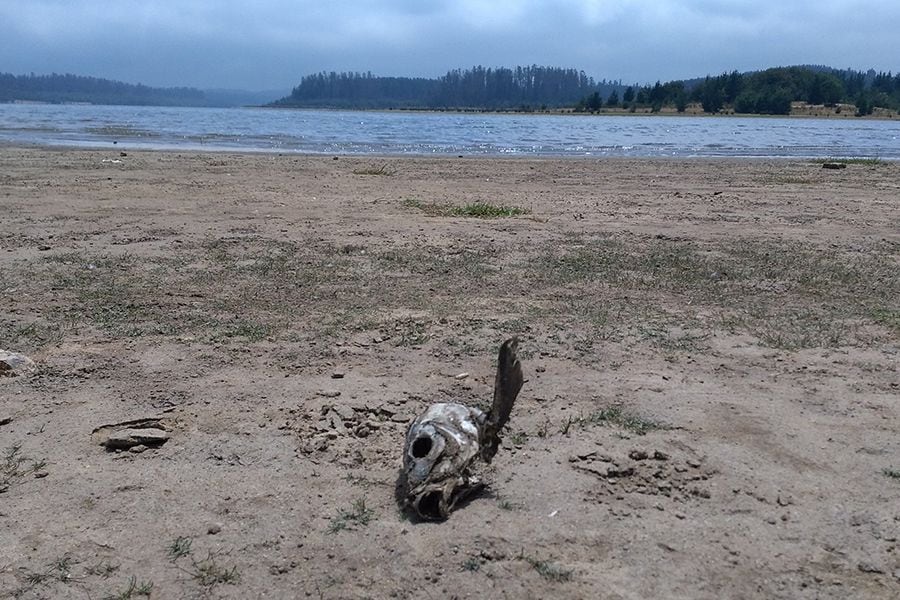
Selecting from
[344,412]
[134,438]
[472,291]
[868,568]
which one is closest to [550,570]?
[868,568]

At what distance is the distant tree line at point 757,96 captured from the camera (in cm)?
10991

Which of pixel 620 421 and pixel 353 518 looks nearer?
pixel 353 518

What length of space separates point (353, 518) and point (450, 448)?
0.51 meters

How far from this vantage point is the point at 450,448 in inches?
133

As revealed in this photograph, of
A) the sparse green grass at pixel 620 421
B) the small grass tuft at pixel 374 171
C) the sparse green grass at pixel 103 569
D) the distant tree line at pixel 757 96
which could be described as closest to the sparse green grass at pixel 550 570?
the sparse green grass at pixel 620 421

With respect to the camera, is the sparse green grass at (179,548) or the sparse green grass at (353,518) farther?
the sparse green grass at (353,518)

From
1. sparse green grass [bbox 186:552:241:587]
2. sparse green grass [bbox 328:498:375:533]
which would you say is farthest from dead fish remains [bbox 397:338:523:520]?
sparse green grass [bbox 186:552:241:587]

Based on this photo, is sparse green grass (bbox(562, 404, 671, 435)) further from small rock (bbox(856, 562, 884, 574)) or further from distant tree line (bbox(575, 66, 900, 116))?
distant tree line (bbox(575, 66, 900, 116))

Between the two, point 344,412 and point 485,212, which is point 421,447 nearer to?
point 344,412

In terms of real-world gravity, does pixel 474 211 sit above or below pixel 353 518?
above

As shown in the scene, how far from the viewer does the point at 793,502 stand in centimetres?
329

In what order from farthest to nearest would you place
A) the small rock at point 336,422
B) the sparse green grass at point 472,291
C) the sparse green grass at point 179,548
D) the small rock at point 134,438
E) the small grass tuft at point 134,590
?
1. the sparse green grass at point 472,291
2. the small rock at point 336,422
3. the small rock at point 134,438
4. the sparse green grass at point 179,548
5. the small grass tuft at point 134,590

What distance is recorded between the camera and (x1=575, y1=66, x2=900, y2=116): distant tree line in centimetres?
10991

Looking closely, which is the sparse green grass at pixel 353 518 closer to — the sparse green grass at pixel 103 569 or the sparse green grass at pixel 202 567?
the sparse green grass at pixel 202 567
